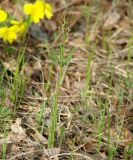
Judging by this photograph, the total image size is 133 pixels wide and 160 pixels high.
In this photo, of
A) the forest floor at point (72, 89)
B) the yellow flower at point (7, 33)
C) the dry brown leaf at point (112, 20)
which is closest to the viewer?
the forest floor at point (72, 89)

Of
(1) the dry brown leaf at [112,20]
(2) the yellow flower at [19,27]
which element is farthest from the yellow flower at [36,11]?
(1) the dry brown leaf at [112,20]

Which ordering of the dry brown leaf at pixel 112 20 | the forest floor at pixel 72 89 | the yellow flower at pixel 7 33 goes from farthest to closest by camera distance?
the dry brown leaf at pixel 112 20 → the yellow flower at pixel 7 33 → the forest floor at pixel 72 89

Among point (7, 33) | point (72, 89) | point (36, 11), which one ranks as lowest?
point (72, 89)

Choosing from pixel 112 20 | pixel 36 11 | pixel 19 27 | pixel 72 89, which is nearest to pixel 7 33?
pixel 19 27

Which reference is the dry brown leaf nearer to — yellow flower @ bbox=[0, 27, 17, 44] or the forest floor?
the forest floor

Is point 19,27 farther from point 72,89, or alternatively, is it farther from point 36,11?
point 72,89

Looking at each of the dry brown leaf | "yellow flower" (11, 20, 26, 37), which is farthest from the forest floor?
"yellow flower" (11, 20, 26, 37)

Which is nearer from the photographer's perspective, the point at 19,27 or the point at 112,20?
the point at 19,27

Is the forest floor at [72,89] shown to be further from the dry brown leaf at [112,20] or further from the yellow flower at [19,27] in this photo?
the yellow flower at [19,27]
